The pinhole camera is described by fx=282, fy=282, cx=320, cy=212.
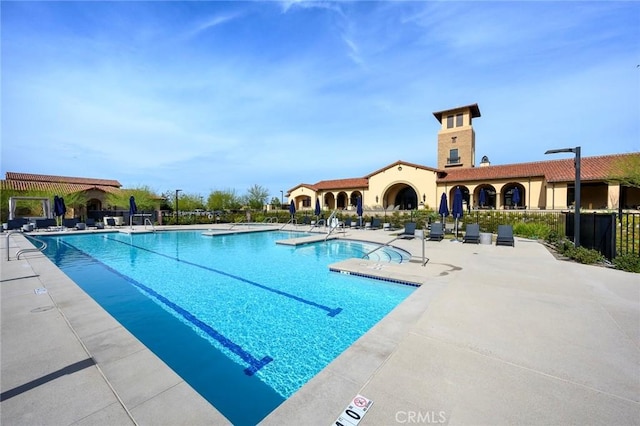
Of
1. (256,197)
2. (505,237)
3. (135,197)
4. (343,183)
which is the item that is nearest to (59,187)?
(135,197)

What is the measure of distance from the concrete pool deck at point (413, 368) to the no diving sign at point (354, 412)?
5 centimetres

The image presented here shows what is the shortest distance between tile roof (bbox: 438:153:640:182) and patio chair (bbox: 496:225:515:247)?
13859 mm

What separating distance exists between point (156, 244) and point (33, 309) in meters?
10.7

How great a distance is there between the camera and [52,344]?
10.9 ft

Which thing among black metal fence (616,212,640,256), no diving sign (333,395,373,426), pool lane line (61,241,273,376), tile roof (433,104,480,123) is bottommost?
pool lane line (61,241,273,376)

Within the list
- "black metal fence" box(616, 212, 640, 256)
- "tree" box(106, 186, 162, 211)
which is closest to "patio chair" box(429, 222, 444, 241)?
"black metal fence" box(616, 212, 640, 256)

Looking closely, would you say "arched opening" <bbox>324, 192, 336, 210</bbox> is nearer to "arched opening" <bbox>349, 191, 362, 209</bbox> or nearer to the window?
"arched opening" <bbox>349, 191, 362, 209</bbox>

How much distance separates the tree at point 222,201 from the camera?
38.5 metres

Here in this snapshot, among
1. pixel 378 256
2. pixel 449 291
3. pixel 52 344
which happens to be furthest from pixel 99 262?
pixel 449 291

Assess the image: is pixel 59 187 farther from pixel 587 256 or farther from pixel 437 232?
pixel 587 256

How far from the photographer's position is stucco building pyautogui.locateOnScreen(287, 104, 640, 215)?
21734 millimetres

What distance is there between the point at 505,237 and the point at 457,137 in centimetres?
2500

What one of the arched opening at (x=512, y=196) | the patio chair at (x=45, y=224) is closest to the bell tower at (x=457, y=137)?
the arched opening at (x=512, y=196)

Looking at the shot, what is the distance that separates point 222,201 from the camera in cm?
3859
